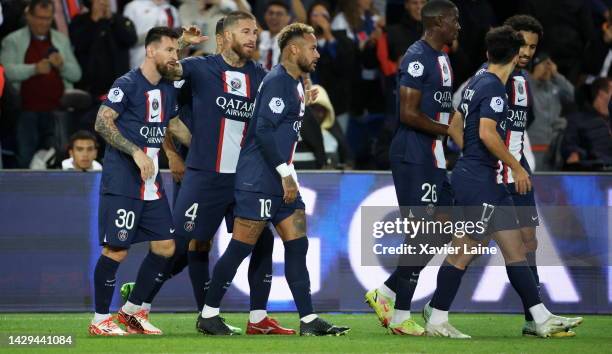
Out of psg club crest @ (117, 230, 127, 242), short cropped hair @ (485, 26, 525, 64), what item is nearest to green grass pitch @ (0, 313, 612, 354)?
psg club crest @ (117, 230, 127, 242)

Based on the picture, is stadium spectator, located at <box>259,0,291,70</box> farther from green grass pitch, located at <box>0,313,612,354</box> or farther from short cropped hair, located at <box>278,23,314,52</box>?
short cropped hair, located at <box>278,23,314,52</box>

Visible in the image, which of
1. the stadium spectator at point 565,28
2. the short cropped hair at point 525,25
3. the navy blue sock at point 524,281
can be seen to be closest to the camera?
the navy blue sock at point 524,281

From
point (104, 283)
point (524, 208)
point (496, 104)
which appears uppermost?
point (496, 104)

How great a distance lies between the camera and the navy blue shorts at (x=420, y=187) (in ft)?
32.8

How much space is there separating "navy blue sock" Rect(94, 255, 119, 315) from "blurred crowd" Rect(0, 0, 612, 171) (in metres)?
3.86

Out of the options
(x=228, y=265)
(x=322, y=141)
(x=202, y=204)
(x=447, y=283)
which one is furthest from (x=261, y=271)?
(x=322, y=141)

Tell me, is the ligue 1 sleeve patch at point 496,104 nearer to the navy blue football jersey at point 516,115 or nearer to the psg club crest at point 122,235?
the navy blue football jersey at point 516,115

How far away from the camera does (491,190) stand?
Result: 963 cm

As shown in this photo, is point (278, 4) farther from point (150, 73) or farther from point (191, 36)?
point (150, 73)

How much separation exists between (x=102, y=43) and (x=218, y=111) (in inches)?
190

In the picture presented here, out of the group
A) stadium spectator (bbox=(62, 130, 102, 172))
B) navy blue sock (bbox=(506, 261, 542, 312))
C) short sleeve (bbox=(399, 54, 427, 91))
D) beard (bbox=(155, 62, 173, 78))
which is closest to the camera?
navy blue sock (bbox=(506, 261, 542, 312))

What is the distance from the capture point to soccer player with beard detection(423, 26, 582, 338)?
9.55m

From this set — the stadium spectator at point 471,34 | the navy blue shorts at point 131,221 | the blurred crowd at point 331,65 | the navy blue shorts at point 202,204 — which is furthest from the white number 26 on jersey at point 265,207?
the stadium spectator at point 471,34

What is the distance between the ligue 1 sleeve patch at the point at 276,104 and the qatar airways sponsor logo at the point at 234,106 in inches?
25.6
